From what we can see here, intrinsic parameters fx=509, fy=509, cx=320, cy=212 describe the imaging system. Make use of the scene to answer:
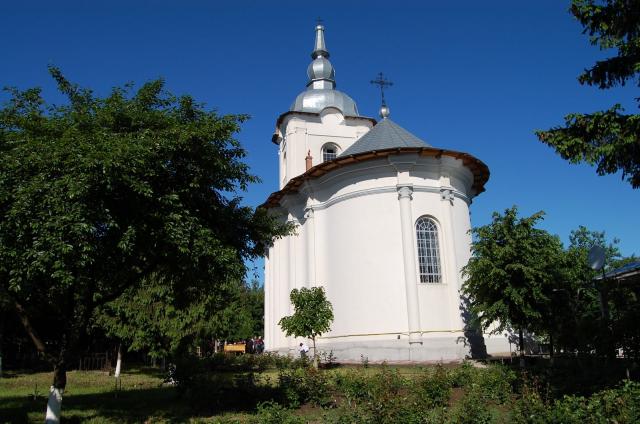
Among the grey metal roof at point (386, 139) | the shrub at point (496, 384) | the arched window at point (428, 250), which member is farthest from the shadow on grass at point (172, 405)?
the grey metal roof at point (386, 139)

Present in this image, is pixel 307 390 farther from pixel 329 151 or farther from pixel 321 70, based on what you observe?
pixel 321 70

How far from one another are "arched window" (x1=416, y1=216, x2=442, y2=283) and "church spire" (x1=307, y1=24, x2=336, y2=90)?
51.1 feet

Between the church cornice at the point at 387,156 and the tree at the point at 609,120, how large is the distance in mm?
14146

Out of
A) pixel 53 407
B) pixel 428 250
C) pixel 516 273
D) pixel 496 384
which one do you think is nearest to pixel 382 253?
pixel 428 250

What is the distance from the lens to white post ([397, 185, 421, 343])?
2159 centimetres

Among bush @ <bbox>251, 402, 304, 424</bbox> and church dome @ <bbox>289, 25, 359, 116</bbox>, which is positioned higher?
church dome @ <bbox>289, 25, 359, 116</bbox>

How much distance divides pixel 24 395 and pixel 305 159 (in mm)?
20402

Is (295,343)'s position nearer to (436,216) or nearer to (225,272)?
(436,216)

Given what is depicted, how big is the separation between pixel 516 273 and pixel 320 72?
2234 cm

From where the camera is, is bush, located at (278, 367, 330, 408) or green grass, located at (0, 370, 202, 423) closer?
green grass, located at (0, 370, 202, 423)

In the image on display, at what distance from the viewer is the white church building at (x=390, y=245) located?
2195 centimetres

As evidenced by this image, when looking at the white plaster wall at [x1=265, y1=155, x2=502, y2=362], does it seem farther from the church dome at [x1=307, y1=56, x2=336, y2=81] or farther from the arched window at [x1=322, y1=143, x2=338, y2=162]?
the church dome at [x1=307, y1=56, x2=336, y2=81]

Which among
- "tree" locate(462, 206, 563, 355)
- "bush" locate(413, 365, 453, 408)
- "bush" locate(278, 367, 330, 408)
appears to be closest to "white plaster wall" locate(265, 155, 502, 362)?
"tree" locate(462, 206, 563, 355)

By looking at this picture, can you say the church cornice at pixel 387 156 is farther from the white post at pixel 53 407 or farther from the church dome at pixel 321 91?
the white post at pixel 53 407
